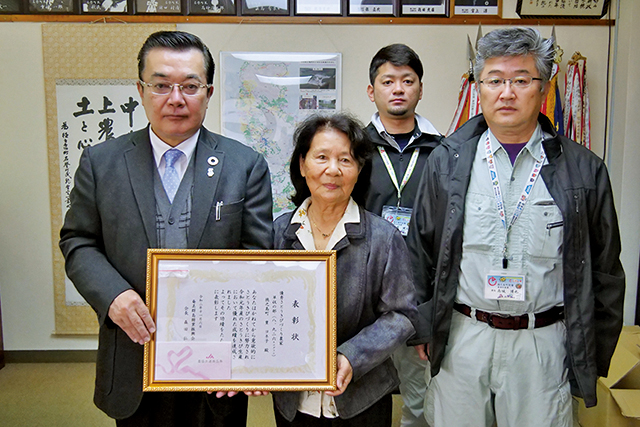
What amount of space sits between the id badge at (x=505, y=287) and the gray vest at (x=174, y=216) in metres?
0.99

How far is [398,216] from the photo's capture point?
6.88 ft

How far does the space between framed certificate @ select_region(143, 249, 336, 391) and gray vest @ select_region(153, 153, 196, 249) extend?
0.13 m

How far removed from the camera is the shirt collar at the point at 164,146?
1487 mm

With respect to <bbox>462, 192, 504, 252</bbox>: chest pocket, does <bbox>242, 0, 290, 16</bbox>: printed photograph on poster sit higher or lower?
higher

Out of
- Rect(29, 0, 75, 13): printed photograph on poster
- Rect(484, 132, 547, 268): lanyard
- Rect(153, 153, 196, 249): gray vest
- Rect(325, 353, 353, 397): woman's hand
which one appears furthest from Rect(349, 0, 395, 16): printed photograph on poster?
Rect(325, 353, 353, 397): woman's hand

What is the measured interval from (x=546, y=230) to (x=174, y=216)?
1187mm

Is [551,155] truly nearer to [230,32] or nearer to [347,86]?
[347,86]

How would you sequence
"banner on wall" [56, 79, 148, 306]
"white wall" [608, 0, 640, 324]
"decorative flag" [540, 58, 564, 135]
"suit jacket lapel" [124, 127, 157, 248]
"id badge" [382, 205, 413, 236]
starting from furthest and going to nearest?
1. "banner on wall" [56, 79, 148, 306]
2. "white wall" [608, 0, 640, 324]
3. "decorative flag" [540, 58, 564, 135]
4. "id badge" [382, 205, 413, 236]
5. "suit jacket lapel" [124, 127, 157, 248]

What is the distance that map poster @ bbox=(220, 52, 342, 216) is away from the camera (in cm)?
340

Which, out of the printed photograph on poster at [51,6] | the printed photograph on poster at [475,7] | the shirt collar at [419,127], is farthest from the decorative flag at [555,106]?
the printed photograph on poster at [51,6]

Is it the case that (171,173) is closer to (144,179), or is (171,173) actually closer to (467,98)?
(144,179)

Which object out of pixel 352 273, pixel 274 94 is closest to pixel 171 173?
pixel 352 273

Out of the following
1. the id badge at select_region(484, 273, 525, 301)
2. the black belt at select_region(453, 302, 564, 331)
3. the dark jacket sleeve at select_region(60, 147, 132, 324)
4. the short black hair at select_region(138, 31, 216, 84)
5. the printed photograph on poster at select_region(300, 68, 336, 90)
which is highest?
the printed photograph on poster at select_region(300, 68, 336, 90)

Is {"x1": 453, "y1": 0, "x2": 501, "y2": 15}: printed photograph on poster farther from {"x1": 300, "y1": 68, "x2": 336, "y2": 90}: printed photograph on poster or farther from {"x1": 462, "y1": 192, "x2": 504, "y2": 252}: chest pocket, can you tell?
{"x1": 462, "y1": 192, "x2": 504, "y2": 252}: chest pocket
